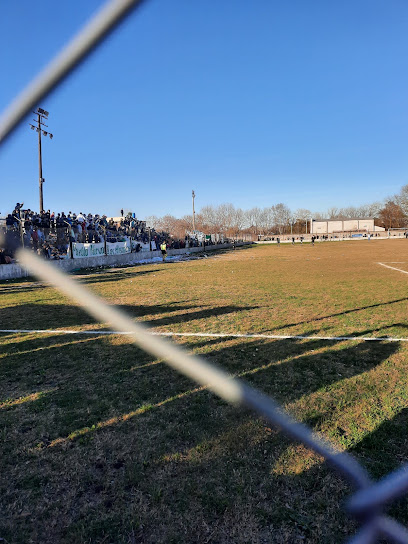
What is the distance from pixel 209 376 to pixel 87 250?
1881cm

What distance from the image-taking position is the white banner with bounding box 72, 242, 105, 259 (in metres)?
20.1

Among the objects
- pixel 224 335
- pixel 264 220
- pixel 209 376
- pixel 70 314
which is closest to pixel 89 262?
pixel 70 314

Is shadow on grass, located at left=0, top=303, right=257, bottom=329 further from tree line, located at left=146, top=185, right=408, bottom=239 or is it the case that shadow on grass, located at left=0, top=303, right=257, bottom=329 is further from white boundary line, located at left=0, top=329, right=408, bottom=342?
tree line, located at left=146, top=185, right=408, bottom=239

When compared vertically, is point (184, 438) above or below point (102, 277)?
below

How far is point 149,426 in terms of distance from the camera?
3152 mm

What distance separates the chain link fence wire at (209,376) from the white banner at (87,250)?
16367 mm

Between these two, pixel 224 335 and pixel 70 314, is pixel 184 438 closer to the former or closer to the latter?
pixel 224 335

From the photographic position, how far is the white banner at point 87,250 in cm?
2009

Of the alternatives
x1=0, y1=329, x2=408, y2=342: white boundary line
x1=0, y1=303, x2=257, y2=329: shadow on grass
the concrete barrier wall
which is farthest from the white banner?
x1=0, y1=329, x2=408, y2=342: white boundary line

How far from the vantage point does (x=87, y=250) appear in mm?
21250

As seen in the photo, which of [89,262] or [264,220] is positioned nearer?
[89,262]

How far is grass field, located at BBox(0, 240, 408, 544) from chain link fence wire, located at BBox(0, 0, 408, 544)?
94 millimetres

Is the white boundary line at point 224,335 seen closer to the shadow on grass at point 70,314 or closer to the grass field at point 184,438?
the grass field at point 184,438

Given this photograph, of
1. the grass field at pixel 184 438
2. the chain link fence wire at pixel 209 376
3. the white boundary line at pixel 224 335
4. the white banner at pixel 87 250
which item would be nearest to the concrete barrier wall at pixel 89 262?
the white banner at pixel 87 250
